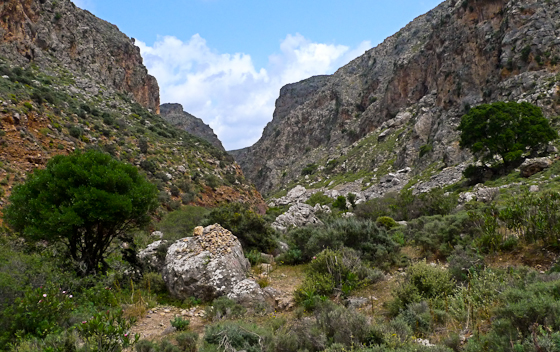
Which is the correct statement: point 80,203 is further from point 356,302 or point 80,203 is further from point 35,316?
point 356,302

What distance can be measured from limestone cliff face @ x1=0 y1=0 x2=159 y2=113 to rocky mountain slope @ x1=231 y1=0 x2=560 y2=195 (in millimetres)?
39868

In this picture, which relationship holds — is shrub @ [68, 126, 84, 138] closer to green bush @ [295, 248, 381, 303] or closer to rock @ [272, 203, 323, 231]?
rock @ [272, 203, 323, 231]

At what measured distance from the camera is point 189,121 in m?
147

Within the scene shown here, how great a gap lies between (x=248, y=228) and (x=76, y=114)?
24.4 metres

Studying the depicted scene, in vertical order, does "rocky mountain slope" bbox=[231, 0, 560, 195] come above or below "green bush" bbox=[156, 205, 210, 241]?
above

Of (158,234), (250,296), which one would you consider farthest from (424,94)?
(250,296)

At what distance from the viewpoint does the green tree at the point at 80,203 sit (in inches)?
295

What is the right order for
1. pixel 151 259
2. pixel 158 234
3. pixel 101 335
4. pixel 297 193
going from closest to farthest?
1. pixel 101 335
2. pixel 151 259
3. pixel 158 234
4. pixel 297 193

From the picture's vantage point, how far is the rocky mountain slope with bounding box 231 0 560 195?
34.5 metres

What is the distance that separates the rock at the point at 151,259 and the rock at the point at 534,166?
885 inches

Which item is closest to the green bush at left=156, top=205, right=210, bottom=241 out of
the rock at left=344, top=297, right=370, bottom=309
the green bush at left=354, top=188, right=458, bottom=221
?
the green bush at left=354, top=188, right=458, bottom=221

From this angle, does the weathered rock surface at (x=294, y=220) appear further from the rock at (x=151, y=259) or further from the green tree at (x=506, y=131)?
the green tree at (x=506, y=131)

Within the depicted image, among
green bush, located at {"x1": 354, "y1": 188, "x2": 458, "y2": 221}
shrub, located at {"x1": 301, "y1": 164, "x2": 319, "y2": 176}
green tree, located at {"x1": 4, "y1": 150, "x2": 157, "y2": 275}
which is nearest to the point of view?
green tree, located at {"x1": 4, "y1": 150, "x2": 157, "y2": 275}

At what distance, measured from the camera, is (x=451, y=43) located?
156 ft
